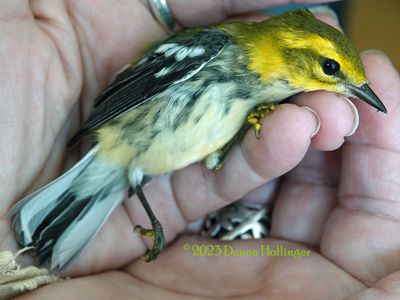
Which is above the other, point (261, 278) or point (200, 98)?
point (200, 98)

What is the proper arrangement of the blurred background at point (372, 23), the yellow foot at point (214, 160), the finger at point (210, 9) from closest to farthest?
the yellow foot at point (214, 160) < the finger at point (210, 9) < the blurred background at point (372, 23)

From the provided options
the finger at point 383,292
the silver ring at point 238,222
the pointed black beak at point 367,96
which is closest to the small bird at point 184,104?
the pointed black beak at point 367,96

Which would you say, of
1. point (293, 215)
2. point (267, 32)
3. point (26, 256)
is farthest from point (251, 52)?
point (26, 256)

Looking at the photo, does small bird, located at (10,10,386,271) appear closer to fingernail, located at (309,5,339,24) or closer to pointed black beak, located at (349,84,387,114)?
pointed black beak, located at (349,84,387,114)

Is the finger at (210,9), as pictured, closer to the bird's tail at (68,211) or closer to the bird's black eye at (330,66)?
the bird's black eye at (330,66)

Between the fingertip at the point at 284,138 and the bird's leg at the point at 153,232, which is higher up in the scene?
the fingertip at the point at 284,138

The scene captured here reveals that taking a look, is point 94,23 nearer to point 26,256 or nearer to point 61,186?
point 61,186

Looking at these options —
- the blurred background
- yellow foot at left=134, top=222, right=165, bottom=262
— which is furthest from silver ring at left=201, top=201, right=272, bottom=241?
the blurred background
